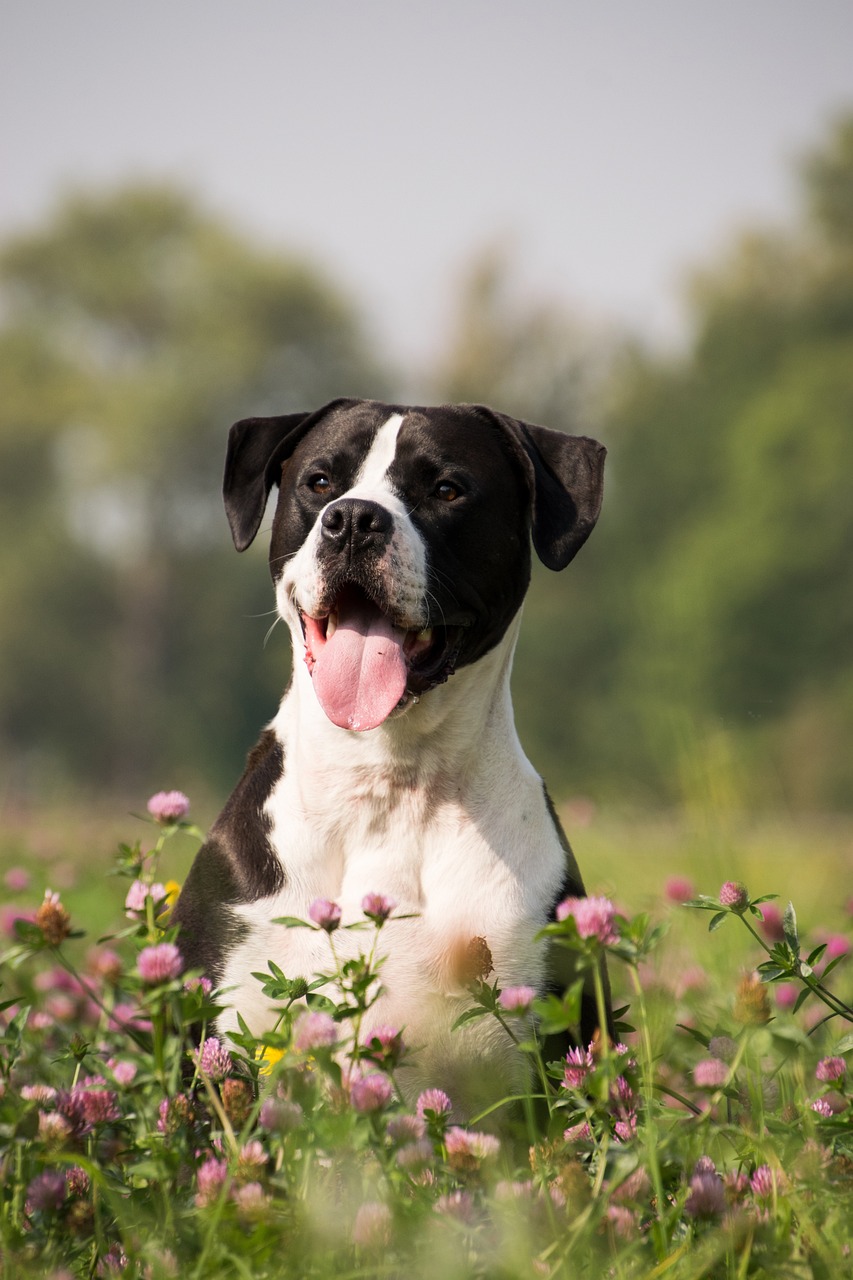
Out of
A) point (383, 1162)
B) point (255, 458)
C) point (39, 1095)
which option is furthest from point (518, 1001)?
point (255, 458)

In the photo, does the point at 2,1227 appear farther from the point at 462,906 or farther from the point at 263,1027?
the point at 462,906

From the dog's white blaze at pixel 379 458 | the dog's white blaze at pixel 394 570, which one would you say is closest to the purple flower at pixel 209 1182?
the dog's white blaze at pixel 394 570

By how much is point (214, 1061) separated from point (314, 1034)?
0.34 meters

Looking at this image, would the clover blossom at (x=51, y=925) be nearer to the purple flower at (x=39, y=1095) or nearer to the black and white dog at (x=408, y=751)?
the purple flower at (x=39, y=1095)

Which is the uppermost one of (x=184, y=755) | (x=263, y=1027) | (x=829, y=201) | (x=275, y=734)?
(x=829, y=201)

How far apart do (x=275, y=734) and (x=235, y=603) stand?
28.7 m

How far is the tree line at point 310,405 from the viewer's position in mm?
27641

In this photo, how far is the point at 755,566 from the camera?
2711 cm

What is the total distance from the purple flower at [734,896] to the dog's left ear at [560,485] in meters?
1.27

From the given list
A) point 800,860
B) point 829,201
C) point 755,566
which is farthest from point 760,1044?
point 829,201

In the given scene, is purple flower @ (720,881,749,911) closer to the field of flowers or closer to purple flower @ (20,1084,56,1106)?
the field of flowers

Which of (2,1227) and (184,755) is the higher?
(2,1227)

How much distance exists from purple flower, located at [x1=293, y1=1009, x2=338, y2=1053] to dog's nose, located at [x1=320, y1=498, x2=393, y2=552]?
4.50 feet

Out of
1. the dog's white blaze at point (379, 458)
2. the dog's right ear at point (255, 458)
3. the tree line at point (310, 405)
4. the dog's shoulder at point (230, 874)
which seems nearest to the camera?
the dog's shoulder at point (230, 874)
